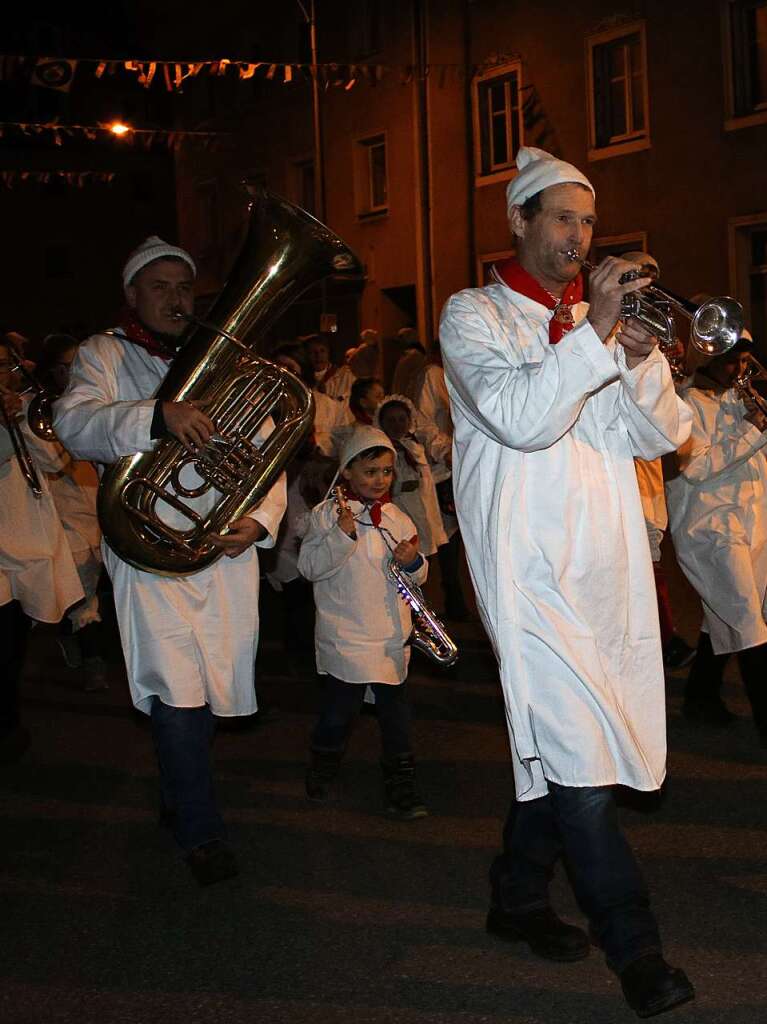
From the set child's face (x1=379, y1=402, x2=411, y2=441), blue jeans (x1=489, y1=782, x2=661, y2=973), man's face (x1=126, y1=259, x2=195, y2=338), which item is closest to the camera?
blue jeans (x1=489, y1=782, x2=661, y2=973)

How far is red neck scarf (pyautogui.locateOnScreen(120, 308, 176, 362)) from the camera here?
5.68m

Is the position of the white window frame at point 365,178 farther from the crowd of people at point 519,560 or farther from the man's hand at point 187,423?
the man's hand at point 187,423

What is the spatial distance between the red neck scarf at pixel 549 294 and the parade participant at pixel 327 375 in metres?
9.80

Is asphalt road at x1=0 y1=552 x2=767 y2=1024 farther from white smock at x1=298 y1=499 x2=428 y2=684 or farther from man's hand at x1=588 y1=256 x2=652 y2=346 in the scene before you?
man's hand at x1=588 y1=256 x2=652 y2=346

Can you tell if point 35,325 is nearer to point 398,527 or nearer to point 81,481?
point 81,481

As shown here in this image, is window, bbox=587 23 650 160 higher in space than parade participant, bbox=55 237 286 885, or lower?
higher

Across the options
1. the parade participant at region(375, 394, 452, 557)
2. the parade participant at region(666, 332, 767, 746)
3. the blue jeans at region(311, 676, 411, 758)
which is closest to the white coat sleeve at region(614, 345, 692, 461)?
the blue jeans at region(311, 676, 411, 758)

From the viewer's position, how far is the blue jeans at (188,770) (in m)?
5.50

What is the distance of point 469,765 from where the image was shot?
6.91 metres

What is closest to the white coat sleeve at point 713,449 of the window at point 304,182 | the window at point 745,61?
the window at point 745,61

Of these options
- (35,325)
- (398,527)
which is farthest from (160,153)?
(398,527)

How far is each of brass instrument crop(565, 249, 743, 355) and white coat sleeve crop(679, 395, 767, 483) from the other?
3211 mm

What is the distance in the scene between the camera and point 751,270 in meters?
20.9

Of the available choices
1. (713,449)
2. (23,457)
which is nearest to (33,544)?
(23,457)
